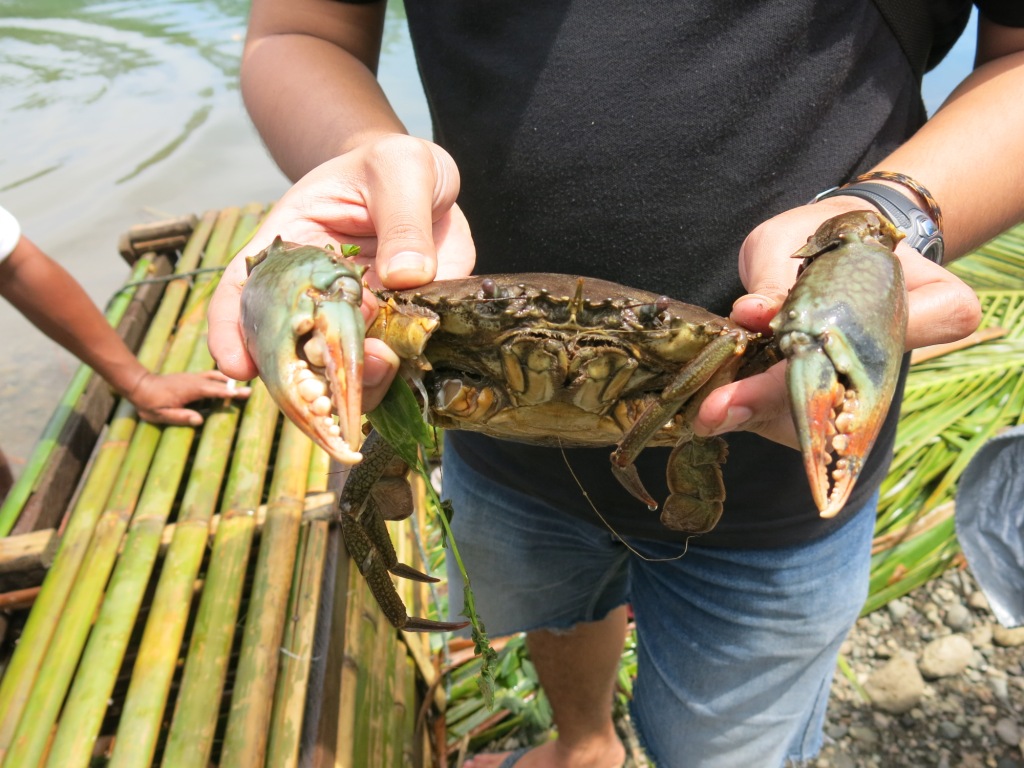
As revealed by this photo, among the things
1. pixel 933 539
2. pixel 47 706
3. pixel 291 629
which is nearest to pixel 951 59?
pixel 933 539

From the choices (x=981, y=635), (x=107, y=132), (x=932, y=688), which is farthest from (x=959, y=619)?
(x=107, y=132)

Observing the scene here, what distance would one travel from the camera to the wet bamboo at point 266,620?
2.31 metres

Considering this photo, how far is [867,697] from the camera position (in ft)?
11.2

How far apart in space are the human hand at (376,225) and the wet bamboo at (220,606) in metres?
1.49

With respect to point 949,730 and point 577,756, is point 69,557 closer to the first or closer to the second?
point 577,756

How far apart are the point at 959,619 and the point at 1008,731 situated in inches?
21.7

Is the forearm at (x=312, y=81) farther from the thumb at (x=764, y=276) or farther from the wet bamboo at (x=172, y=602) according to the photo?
the wet bamboo at (x=172, y=602)

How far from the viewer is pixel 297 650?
2547 mm

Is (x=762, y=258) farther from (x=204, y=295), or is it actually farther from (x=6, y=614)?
(x=204, y=295)

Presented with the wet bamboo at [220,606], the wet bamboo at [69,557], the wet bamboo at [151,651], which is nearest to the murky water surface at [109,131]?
the wet bamboo at [69,557]

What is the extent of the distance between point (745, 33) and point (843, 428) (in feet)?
3.22

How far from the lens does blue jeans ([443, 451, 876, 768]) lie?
6.68 feet

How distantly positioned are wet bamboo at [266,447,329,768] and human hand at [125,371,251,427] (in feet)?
3.57

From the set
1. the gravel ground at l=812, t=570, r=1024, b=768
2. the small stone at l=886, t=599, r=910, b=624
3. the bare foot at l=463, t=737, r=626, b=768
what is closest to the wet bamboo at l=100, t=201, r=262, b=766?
the bare foot at l=463, t=737, r=626, b=768
